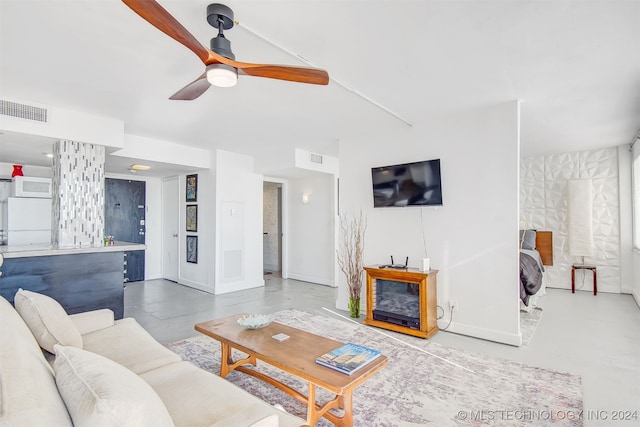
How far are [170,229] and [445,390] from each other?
243 inches

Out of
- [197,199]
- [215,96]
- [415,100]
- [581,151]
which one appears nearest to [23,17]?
[215,96]

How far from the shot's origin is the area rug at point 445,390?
209 cm

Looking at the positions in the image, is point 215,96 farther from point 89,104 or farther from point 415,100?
point 415,100

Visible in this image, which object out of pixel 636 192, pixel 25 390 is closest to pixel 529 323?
pixel 636 192

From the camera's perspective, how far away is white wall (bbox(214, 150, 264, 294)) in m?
5.69

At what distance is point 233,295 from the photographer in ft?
A: 18.0

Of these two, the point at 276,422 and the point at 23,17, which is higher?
the point at 23,17

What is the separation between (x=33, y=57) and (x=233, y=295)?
4043 mm

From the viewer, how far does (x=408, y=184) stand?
13.2ft

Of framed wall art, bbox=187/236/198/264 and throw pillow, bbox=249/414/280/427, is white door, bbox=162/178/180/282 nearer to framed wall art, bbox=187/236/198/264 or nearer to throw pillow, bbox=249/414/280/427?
framed wall art, bbox=187/236/198/264

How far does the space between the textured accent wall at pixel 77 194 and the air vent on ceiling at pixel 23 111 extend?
329 mm

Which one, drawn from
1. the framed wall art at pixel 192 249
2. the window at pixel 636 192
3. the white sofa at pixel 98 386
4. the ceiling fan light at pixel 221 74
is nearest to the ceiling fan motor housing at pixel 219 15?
the ceiling fan light at pixel 221 74

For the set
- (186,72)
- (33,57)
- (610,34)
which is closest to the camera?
(610,34)

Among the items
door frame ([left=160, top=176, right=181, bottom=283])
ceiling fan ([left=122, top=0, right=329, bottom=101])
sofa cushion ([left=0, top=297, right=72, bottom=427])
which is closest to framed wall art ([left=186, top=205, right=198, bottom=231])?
door frame ([left=160, top=176, right=181, bottom=283])
